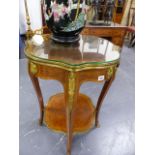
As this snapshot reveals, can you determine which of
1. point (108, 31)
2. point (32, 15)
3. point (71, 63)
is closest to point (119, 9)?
point (108, 31)

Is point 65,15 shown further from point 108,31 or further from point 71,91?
point 108,31

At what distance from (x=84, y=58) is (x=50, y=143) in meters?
0.70

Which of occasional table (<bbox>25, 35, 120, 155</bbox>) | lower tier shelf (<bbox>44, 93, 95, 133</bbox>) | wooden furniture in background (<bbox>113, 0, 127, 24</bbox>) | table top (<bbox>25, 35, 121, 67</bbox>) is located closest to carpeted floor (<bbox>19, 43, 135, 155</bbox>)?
lower tier shelf (<bbox>44, 93, 95, 133</bbox>)

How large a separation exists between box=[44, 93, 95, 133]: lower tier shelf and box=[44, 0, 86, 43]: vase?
0.60m

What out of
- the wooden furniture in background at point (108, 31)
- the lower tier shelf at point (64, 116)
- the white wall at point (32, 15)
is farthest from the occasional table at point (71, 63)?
the white wall at point (32, 15)

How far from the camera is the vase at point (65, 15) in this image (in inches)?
31.4

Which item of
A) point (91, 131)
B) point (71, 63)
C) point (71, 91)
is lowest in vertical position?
point (91, 131)

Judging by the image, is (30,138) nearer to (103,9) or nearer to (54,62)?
(54,62)

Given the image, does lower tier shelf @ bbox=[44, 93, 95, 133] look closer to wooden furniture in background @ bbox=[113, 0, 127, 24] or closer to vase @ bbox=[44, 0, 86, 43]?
vase @ bbox=[44, 0, 86, 43]

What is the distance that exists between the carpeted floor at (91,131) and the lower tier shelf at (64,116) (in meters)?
0.05

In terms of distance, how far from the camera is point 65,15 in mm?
816

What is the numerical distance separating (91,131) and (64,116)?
0.24 meters

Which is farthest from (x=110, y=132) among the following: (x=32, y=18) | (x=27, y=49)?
(x=32, y=18)

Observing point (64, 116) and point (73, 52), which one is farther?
point (64, 116)
